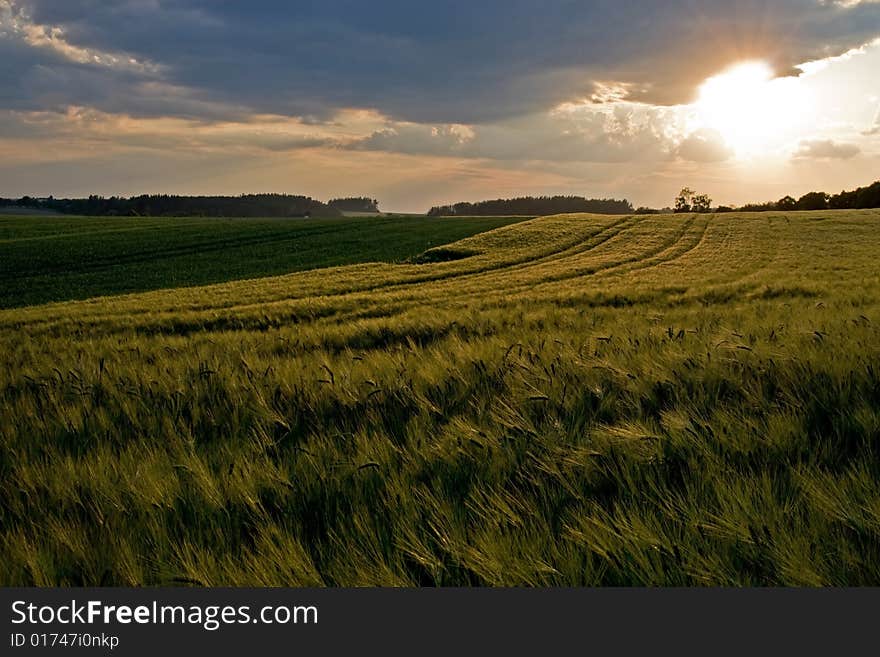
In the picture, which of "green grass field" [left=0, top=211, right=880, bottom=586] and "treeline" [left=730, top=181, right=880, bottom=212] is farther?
"treeline" [left=730, top=181, right=880, bottom=212]

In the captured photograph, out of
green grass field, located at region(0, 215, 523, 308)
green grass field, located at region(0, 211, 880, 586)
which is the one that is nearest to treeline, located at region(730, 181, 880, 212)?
green grass field, located at region(0, 215, 523, 308)

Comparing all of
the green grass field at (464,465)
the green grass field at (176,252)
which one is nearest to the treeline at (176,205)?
the green grass field at (176,252)

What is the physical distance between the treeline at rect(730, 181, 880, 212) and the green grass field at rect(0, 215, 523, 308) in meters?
58.8

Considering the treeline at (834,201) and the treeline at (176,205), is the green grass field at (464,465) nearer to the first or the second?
the treeline at (834,201)

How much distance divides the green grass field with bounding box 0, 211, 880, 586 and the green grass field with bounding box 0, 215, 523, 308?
2691 centimetres

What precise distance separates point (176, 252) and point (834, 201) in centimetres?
9526

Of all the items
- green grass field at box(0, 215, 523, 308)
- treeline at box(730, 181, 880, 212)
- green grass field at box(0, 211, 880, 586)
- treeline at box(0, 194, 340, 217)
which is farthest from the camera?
treeline at box(0, 194, 340, 217)

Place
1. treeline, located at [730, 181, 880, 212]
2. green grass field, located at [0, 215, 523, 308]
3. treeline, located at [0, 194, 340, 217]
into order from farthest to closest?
1. treeline, located at [0, 194, 340, 217]
2. treeline, located at [730, 181, 880, 212]
3. green grass field, located at [0, 215, 523, 308]

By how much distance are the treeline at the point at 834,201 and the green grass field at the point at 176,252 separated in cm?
5879

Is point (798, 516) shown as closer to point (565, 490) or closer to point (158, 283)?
point (565, 490)

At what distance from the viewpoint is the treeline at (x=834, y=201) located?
80725 millimetres

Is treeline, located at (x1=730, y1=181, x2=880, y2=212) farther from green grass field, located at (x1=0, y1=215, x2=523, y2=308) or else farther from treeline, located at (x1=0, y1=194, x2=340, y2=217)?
treeline, located at (x1=0, y1=194, x2=340, y2=217)

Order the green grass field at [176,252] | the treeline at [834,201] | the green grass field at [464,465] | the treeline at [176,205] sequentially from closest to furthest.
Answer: the green grass field at [464,465]
the green grass field at [176,252]
the treeline at [834,201]
the treeline at [176,205]

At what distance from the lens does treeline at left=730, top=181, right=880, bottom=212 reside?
8072 centimetres
